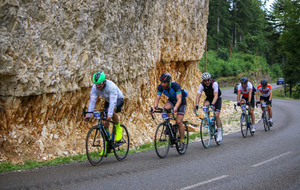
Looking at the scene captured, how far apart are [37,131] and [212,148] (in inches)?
211

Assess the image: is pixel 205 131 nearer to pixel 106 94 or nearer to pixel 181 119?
pixel 181 119

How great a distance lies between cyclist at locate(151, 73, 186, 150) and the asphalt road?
2.89ft

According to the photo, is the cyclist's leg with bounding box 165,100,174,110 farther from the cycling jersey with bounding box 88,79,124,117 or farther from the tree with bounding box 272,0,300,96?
the tree with bounding box 272,0,300,96

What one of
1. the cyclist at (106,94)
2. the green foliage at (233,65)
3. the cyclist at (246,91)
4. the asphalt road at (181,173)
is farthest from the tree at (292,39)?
the cyclist at (106,94)

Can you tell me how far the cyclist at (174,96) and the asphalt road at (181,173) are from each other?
881 mm

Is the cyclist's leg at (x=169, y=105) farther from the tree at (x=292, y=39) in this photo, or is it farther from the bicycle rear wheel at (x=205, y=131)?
the tree at (x=292, y=39)

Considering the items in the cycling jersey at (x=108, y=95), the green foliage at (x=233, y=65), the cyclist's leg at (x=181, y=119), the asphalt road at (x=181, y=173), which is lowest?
the asphalt road at (x=181, y=173)

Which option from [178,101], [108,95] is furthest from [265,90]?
[108,95]

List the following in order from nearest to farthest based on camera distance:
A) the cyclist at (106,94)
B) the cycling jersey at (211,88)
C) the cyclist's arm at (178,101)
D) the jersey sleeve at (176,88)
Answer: the cyclist at (106,94)
the cyclist's arm at (178,101)
the jersey sleeve at (176,88)
the cycling jersey at (211,88)

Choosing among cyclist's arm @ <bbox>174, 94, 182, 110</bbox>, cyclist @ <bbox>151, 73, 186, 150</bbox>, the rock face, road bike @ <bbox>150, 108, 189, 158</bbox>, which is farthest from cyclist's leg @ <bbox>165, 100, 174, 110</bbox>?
the rock face

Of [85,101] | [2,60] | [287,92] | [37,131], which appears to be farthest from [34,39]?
[287,92]

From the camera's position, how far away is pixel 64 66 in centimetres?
1115

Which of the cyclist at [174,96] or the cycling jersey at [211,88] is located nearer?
the cyclist at [174,96]

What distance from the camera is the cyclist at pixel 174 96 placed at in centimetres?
960
